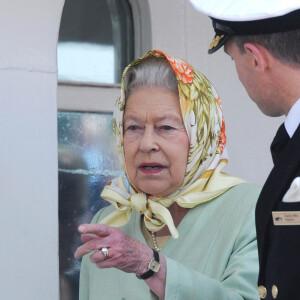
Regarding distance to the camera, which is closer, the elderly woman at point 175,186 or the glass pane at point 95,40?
the elderly woman at point 175,186

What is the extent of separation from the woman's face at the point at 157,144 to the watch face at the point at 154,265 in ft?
1.58

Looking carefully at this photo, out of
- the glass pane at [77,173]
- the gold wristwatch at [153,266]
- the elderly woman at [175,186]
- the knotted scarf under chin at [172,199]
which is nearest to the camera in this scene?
the gold wristwatch at [153,266]

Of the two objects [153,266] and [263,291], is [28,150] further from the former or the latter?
[263,291]

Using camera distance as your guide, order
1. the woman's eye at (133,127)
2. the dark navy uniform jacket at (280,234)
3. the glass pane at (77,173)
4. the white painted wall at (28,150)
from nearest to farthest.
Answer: the dark navy uniform jacket at (280,234), the woman's eye at (133,127), the white painted wall at (28,150), the glass pane at (77,173)

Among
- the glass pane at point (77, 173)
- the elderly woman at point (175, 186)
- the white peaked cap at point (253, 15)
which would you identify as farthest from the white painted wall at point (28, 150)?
the white peaked cap at point (253, 15)

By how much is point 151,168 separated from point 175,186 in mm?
115

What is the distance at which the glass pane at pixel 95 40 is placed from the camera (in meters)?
4.70

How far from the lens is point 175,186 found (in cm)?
321

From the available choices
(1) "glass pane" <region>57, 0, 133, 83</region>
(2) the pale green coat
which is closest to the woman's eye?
(2) the pale green coat

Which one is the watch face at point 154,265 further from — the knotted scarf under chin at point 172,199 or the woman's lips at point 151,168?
the woman's lips at point 151,168

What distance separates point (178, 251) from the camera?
3152 mm

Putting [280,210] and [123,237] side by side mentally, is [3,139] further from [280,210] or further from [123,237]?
[280,210]

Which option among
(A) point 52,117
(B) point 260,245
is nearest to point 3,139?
(A) point 52,117

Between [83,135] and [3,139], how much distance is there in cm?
69
